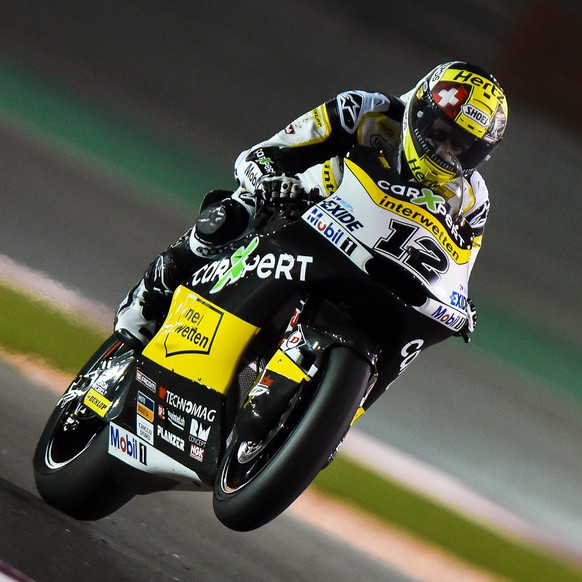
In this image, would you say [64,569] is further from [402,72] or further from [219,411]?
[402,72]

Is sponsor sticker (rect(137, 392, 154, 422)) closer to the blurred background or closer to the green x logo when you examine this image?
the green x logo

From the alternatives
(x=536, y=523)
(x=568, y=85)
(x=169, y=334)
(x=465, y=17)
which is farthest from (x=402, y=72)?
(x=169, y=334)

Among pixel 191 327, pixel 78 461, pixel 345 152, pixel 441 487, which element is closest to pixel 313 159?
pixel 345 152

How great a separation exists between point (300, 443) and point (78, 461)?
1.42 m

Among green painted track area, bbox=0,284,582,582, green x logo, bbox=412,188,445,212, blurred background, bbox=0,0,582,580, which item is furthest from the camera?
blurred background, bbox=0,0,582,580

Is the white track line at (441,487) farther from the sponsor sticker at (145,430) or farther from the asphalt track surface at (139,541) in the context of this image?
the sponsor sticker at (145,430)

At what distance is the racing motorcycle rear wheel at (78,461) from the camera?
13.5 ft

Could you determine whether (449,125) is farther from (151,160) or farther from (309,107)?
(309,107)

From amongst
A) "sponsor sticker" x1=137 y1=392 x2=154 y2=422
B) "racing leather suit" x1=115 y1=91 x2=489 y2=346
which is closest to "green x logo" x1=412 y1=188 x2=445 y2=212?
"racing leather suit" x1=115 y1=91 x2=489 y2=346

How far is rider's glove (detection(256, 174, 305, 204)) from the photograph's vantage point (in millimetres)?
3516

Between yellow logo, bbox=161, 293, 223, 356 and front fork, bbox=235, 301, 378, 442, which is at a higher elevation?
front fork, bbox=235, 301, 378, 442

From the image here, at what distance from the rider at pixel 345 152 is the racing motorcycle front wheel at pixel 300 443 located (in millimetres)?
578

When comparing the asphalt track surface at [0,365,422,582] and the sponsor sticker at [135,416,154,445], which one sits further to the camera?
the sponsor sticker at [135,416,154,445]

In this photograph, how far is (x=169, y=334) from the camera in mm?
3793
